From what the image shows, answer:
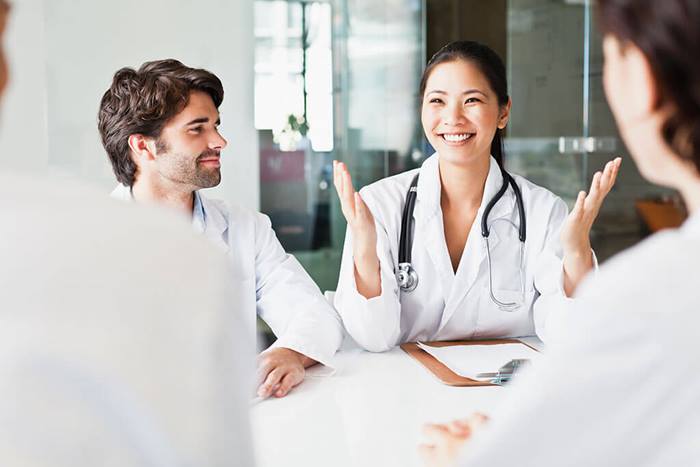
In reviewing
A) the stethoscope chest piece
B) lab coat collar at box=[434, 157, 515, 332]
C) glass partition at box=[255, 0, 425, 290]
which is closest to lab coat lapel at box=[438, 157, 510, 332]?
lab coat collar at box=[434, 157, 515, 332]

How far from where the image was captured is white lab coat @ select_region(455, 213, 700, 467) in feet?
2.31

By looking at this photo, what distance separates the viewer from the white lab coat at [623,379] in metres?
0.71

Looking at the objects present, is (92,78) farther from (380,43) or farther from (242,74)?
(380,43)

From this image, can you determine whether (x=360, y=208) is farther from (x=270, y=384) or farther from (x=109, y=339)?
(x=109, y=339)

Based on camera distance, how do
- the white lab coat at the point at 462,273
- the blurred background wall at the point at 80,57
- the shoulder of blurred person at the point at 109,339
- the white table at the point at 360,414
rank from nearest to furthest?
1. the shoulder of blurred person at the point at 109,339
2. the white table at the point at 360,414
3. the white lab coat at the point at 462,273
4. the blurred background wall at the point at 80,57

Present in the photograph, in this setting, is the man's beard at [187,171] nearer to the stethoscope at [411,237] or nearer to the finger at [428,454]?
the stethoscope at [411,237]

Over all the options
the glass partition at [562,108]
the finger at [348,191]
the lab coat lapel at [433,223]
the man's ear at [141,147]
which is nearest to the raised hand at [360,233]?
the finger at [348,191]

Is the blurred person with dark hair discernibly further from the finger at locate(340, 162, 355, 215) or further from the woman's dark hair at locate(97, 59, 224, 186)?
the woman's dark hair at locate(97, 59, 224, 186)

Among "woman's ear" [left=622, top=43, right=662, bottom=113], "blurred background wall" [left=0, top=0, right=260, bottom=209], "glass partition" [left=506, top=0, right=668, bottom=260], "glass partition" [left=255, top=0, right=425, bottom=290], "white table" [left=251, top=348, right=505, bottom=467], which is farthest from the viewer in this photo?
"glass partition" [left=506, top=0, right=668, bottom=260]

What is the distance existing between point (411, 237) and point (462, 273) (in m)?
0.18

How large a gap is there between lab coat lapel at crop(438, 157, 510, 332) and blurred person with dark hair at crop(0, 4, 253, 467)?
5.48ft

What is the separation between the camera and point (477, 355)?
196cm

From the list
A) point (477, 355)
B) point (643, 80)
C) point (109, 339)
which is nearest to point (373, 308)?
point (477, 355)

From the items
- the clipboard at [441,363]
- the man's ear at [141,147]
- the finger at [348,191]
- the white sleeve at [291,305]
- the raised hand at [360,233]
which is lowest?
the clipboard at [441,363]
